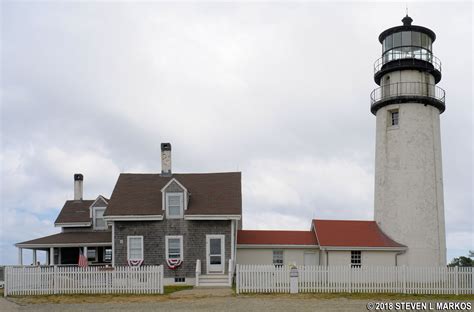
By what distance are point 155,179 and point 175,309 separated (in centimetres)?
1295

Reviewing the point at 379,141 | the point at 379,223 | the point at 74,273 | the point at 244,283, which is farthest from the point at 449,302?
the point at 74,273

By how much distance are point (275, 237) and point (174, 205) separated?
591cm

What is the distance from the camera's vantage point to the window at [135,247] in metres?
25.9

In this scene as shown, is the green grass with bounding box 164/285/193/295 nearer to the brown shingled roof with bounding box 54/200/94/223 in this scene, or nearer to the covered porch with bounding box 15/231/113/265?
the covered porch with bounding box 15/231/113/265

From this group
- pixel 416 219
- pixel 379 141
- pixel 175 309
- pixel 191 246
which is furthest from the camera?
pixel 379 141

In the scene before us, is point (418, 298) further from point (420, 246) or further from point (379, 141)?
point (379, 141)

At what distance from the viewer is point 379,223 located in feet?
95.0

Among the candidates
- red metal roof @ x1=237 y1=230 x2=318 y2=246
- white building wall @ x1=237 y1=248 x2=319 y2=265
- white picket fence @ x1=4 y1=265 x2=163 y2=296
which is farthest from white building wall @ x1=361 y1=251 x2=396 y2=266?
white picket fence @ x1=4 y1=265 x2=163 y2=296

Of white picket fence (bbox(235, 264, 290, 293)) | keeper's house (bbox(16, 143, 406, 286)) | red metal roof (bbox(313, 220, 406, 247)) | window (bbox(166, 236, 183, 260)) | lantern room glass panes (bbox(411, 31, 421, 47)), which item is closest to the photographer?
white picket fence (bbox(235, 264, 290, 293))

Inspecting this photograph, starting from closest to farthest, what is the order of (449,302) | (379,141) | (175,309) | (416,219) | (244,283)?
(175,309), (449,302), (244,283), (416,219), (379,141)

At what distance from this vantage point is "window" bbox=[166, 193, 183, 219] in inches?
1030

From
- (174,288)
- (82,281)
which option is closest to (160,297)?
(174,288)

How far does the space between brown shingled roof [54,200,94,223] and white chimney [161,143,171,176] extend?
5506mm

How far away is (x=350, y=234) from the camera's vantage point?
2784cm
